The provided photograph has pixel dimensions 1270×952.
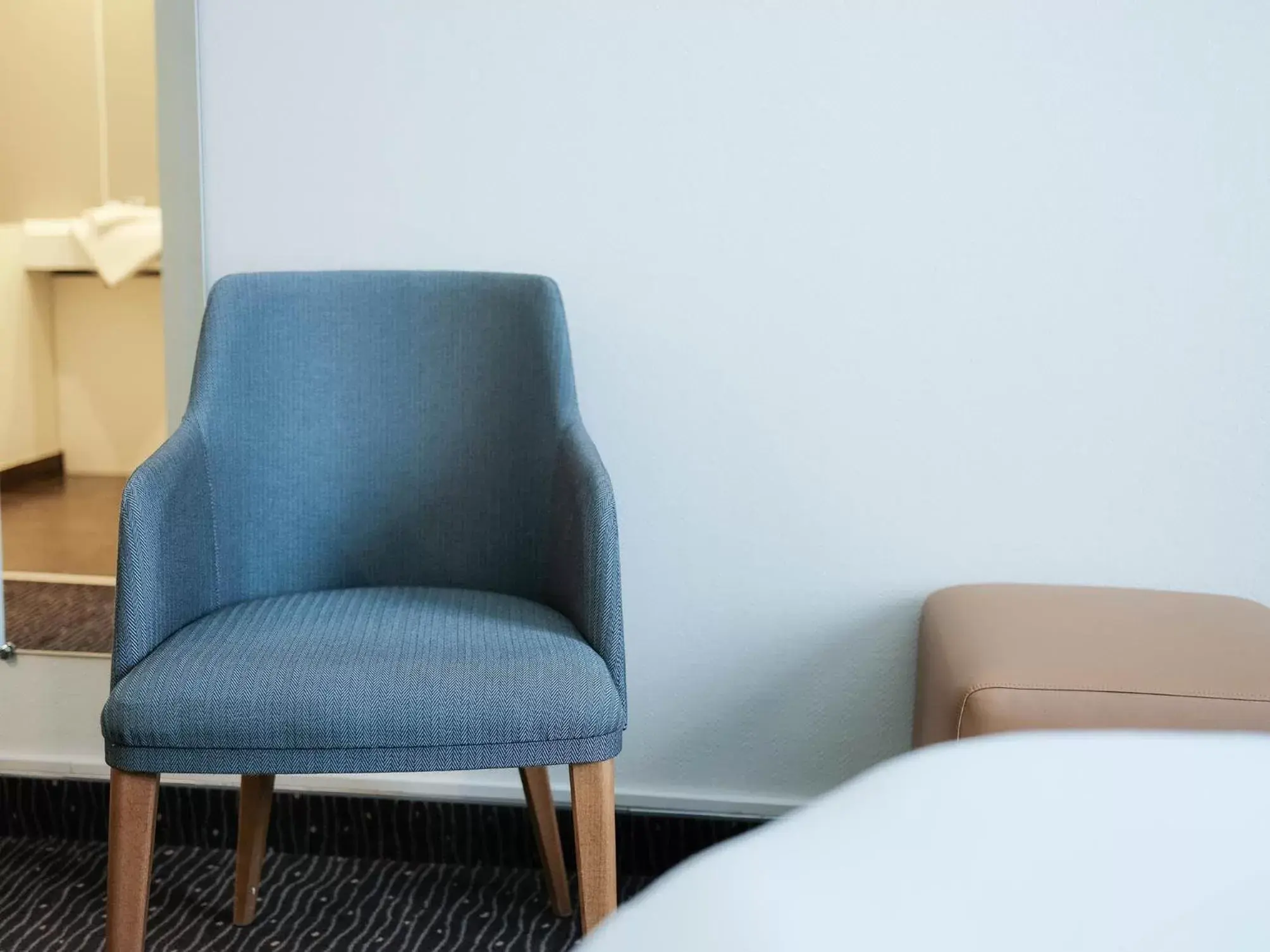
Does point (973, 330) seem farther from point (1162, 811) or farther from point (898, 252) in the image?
point (1162, 811)

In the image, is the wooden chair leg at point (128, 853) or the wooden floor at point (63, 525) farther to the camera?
the wooden floor at point (63, 525)

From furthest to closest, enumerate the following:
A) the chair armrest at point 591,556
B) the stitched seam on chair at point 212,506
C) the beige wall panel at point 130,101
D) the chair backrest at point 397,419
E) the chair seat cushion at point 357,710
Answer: the beige wall panel at point 130,101, the chair backrest at point 397,419, the stitched seam on chair at point 212,506, the chair armrest at point 591,556, the chair seat cushion at point 357,710

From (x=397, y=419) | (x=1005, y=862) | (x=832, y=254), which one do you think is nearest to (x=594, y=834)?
(x=397, y=419)

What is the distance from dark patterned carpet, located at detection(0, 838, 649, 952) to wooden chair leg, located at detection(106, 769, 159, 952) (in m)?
0.37

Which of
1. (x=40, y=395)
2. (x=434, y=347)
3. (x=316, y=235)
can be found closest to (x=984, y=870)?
(x=434, y=347)

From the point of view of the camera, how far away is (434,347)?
1.61 meters

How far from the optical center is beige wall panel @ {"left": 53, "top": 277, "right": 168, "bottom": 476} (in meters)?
1.80

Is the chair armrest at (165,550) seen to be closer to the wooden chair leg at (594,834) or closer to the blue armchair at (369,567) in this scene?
the blue armchair at (369,567)

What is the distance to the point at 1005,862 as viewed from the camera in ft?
1.18

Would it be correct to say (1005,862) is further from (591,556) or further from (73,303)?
(73,303)

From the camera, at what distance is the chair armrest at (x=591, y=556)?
130cm

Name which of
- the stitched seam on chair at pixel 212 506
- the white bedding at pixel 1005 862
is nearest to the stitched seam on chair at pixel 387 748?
the stitched seam on chair at pixel 212 506

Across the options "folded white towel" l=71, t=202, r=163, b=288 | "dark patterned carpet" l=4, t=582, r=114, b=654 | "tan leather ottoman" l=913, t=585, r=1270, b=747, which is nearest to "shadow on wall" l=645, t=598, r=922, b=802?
"tan leather ottoman" l=913, t=585, r=1270, b=747

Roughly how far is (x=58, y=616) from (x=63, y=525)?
15 cm
